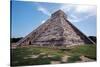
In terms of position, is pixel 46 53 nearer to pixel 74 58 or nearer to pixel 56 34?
pixel 56 34

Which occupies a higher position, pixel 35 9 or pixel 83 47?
pixel 35 9

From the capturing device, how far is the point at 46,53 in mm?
2549

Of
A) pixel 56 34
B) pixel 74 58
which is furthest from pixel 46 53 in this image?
pixel 74 58

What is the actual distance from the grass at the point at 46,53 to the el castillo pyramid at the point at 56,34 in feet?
0.24

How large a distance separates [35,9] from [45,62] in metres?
0.68

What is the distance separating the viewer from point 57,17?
103 inches

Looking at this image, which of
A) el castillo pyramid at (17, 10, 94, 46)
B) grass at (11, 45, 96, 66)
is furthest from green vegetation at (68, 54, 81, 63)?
el castillo pyramid at (17, 10, 94, 46)

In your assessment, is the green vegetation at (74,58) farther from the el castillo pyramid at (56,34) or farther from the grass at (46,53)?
the el castillo pyramid at (56,34)

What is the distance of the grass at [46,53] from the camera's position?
2438mm
